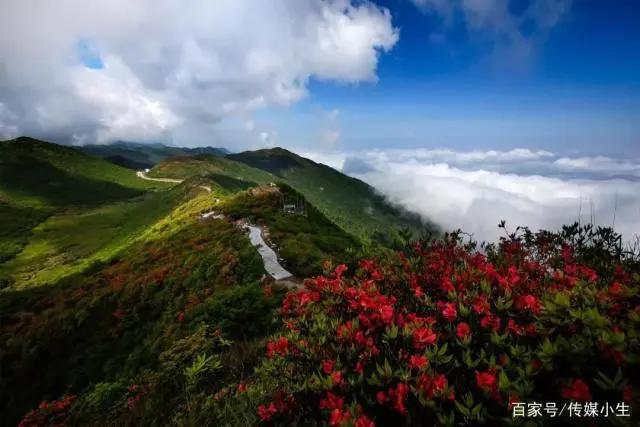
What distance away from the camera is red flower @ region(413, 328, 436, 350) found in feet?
12.2

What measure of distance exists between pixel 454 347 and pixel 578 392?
4.10ft

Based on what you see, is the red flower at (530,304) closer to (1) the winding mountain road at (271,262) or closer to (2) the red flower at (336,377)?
(2) the red flower at (336,377)

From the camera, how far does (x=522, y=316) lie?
4.11 meters

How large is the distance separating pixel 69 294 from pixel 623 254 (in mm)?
41418

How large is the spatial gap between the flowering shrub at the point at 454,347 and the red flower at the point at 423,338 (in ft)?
0.04

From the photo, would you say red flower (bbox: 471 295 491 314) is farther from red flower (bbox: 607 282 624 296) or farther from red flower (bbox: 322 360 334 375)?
red flower (bbox: 322 360 334 375)

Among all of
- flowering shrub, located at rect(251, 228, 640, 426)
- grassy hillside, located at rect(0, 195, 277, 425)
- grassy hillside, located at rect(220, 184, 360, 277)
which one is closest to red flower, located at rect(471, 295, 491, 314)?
flowering shrub, located at rect(251, 228, 640, 426)

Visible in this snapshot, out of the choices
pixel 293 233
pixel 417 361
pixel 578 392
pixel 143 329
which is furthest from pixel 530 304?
pixel 293 233

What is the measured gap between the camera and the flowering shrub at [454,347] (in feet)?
10.3

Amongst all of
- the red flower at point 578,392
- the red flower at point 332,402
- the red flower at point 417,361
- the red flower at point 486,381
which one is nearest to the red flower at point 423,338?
the red flower at point 417,361

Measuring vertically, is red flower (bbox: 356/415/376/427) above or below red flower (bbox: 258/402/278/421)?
above

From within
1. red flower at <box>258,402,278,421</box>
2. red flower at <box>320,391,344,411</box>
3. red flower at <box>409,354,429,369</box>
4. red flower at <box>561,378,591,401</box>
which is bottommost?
red flower at <box>258,402,278,421</box>

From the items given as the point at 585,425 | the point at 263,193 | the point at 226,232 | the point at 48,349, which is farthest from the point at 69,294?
the point at 585,425

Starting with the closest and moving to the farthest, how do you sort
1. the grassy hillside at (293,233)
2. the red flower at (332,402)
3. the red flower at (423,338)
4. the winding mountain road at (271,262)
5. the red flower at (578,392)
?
the red flower at (578,392)
the red flower at (332,402)
the red flower at (423,338)
the winding mountain road at (271,262)
the grassy hillside at (293,233)
